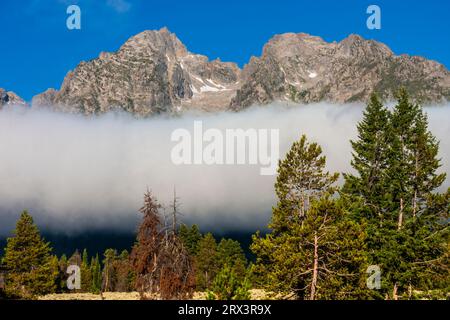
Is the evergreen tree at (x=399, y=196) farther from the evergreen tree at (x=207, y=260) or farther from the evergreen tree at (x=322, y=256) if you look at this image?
the evergreen tree at (x=207, y=260)

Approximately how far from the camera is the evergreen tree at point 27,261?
54.6 m

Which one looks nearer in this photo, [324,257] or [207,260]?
[324,257]

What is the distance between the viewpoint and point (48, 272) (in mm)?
57188

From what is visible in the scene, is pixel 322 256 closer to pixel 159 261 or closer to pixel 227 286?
pixel 227 286

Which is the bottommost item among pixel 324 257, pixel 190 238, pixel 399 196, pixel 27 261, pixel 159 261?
pixel 190 238

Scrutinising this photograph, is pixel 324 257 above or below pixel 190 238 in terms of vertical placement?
above

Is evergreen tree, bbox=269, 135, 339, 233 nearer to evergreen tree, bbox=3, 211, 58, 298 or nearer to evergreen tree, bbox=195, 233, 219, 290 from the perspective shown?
evergreen tree, bbox=3, 211, 58, 298

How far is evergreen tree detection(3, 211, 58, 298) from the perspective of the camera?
5459 cm

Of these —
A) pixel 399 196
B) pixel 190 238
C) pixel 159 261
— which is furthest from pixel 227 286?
pixel 190 238

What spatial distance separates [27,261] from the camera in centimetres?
5525

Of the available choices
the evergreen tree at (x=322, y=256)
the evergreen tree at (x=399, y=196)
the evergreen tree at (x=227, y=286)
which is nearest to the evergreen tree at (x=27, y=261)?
the evergreen tree at (x=322, y=256)
